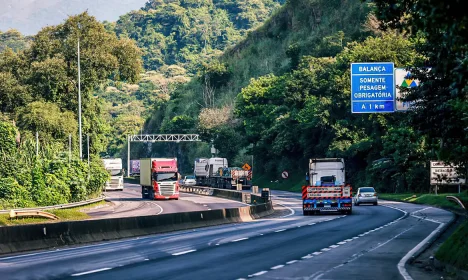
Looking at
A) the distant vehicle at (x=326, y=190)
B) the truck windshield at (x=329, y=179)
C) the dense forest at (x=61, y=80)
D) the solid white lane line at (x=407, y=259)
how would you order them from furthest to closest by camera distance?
the dense forest at (x=61, y=80) < the truck windshield at (x=329, y=179) < the distant vehicle at (x=326, y=190) < the solid white lane line at (x=407, y=259)

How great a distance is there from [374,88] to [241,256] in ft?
69.3

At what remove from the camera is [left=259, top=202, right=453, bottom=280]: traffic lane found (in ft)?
58.2

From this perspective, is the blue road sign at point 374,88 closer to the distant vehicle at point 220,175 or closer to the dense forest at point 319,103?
the dense forest at point 319,103

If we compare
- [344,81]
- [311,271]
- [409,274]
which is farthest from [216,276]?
[344,81]

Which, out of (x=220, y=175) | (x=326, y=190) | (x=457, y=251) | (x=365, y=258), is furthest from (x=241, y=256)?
(x=220, y=175)

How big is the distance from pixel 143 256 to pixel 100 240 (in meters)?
7.00

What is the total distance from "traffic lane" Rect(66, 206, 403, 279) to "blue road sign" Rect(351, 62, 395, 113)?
7570 mm

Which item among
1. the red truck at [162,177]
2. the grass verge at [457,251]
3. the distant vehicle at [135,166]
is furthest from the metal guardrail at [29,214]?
the distant vehicle at [135,166]

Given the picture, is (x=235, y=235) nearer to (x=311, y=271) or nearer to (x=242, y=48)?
(x=311, y=271)

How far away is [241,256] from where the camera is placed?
22.2m

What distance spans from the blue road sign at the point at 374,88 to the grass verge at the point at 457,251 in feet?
68.4

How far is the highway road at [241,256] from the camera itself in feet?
57.5

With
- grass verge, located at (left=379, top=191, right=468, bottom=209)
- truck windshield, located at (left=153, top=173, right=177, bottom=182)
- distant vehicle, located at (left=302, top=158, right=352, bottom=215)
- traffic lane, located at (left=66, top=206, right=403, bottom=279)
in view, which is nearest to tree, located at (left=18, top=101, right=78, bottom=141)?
truck windshield, located at (left=153, top=173, right=177, bottom=182)

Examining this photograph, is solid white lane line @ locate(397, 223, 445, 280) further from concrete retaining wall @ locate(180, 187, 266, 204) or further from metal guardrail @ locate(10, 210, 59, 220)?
concrete retaining wall @ locate(180, 187, 266, 204)
